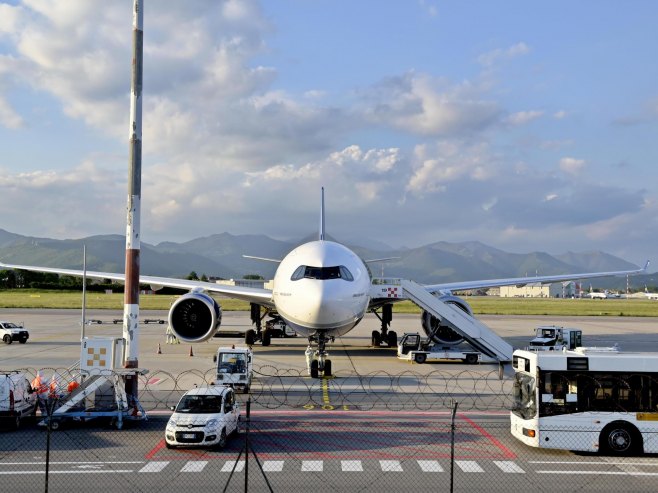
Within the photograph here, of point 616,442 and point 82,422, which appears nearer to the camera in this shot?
point 616,442

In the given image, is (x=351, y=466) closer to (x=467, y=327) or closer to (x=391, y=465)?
(x=391, y=465)

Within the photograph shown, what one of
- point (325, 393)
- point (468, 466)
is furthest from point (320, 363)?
point (468, 466)

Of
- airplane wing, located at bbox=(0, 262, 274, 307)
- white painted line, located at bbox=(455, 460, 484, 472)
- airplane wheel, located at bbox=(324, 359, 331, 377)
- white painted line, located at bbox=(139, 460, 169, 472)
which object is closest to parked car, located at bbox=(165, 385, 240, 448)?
white painted line, located at bbox=(139, 460, 169, 472)

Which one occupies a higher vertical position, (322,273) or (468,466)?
(322,273)

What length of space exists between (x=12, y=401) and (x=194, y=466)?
6585 mm

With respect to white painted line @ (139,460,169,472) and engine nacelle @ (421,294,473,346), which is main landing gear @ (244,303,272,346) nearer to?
engine nacelle @ (421,294,473,346)

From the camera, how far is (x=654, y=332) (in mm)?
54156

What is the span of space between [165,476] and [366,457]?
451 centimetres

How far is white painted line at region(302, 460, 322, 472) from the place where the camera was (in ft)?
48.8

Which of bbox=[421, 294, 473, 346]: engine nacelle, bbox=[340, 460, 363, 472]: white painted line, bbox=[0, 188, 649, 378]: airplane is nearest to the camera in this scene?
bbox=[340, 460, 363, 472]: white painted line

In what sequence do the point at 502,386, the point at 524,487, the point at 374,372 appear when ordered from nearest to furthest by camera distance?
the point at 524,487, the point at 502,386, the point at 374,372

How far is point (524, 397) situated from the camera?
56.7 ft

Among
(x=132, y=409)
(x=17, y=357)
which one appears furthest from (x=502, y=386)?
(x=17, y=357)

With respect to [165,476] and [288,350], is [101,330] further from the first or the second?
[165,476]
